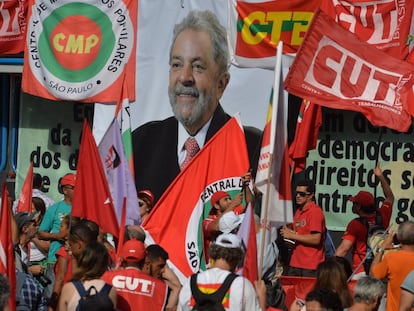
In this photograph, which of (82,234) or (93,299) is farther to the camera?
(82,234)

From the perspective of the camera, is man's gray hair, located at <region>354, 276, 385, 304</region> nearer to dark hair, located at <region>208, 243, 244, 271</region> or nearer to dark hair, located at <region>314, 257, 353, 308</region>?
dark hair, located at <region>314, 257, 353, 308</region>

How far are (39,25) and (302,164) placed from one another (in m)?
3.68

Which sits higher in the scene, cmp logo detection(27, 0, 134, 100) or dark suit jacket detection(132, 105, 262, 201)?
cmp logo detection(27, 0, 134, 100)

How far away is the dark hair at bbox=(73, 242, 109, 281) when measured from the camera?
28.1 feet

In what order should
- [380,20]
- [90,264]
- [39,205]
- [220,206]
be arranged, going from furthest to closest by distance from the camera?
1. [380,20]
2. [39,205]
3. [220,206]
4. [90,264]

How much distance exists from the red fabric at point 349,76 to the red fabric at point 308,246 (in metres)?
1.07

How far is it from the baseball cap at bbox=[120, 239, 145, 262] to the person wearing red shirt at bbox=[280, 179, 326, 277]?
2.97 m

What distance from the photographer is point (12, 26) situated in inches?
603

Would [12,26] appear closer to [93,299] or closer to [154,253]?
[154,253]

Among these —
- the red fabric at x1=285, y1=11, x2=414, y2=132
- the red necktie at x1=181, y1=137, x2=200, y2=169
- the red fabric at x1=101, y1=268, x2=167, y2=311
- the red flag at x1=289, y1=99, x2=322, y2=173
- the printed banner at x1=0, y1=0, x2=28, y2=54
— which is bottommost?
the red fabric at x1=101, y1=268, x2=167, y2=311

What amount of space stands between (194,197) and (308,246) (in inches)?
46.2

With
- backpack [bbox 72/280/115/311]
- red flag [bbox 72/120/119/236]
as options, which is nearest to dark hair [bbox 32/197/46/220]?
red flag [bbox 72/120/119/236]

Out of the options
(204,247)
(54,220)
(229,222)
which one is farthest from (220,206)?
(54,220)

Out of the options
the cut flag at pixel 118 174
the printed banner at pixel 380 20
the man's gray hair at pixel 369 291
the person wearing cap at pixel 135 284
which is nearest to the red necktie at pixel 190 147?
the printed banner at pixel 380 20
